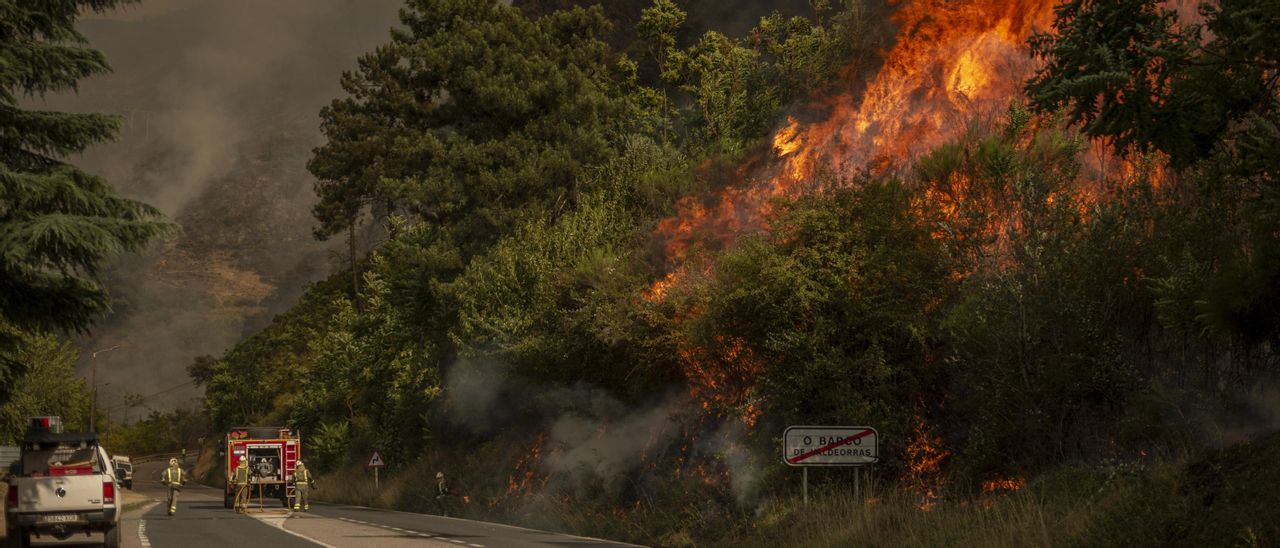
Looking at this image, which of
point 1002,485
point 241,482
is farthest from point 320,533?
point 1002,485

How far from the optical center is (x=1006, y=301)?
2038cm

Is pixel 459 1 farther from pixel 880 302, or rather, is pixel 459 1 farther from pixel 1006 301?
pixel 1006 301

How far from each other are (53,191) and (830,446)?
1232 cm

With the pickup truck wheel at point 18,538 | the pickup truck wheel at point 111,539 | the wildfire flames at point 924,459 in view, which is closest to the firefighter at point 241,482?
the pickup truck wheel at point 111,539

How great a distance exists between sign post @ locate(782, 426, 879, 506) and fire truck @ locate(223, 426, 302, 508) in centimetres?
2913

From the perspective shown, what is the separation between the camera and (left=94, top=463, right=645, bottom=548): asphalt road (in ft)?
78.1

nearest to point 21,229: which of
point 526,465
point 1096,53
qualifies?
point 1096,53

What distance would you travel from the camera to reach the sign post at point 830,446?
2025cm

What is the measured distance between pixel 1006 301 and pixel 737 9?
6399 centimetres

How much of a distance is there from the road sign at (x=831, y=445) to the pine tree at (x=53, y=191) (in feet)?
33.3

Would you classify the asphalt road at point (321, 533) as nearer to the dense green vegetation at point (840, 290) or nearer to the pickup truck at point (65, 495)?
the pickup truck at point (65, 495)

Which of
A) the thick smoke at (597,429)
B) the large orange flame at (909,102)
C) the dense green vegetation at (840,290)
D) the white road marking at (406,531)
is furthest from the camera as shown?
the large orange flame at (909,102)

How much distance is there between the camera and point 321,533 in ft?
87.8

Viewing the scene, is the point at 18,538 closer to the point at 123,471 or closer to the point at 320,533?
the point at 123,471
